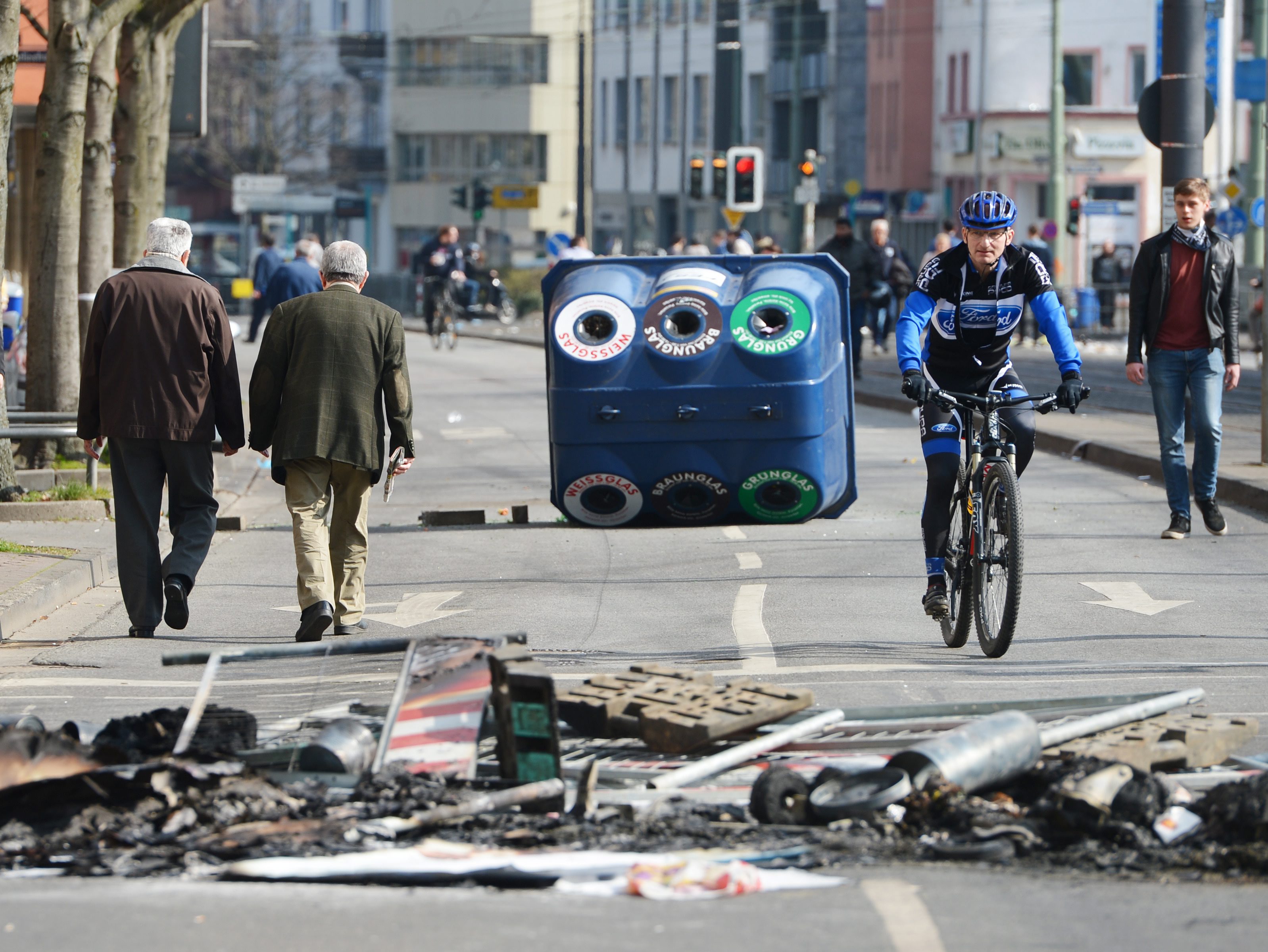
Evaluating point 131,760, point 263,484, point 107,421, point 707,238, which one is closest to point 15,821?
point 131,760

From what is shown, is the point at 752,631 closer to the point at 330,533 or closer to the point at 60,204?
the point at 330,533

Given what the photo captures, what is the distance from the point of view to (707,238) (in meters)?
68.1

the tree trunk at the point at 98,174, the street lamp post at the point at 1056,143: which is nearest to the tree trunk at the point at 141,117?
the tree trunk at the point at 98,174

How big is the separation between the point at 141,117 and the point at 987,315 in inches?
407

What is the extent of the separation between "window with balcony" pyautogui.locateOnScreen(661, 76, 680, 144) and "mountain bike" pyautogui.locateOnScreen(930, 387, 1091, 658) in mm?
66550

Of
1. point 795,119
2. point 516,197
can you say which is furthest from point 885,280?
point 516,197

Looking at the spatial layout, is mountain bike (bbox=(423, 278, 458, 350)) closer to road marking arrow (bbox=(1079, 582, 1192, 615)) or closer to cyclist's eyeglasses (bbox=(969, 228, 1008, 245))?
road marking arrow (bbox=(1079, 582, 1192, 615))

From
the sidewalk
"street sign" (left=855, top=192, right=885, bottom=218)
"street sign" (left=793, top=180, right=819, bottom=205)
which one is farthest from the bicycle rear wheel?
"street sign" (left=855, top=192, right=885, bottom=218)

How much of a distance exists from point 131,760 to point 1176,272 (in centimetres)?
749

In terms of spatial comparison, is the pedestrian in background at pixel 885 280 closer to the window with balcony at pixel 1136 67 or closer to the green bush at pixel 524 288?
the green bush at pixel 524 288

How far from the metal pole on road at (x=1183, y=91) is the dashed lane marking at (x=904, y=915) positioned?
461 inches

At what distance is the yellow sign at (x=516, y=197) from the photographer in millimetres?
63406

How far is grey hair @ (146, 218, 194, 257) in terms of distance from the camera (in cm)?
907

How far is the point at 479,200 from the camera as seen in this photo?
177ft
